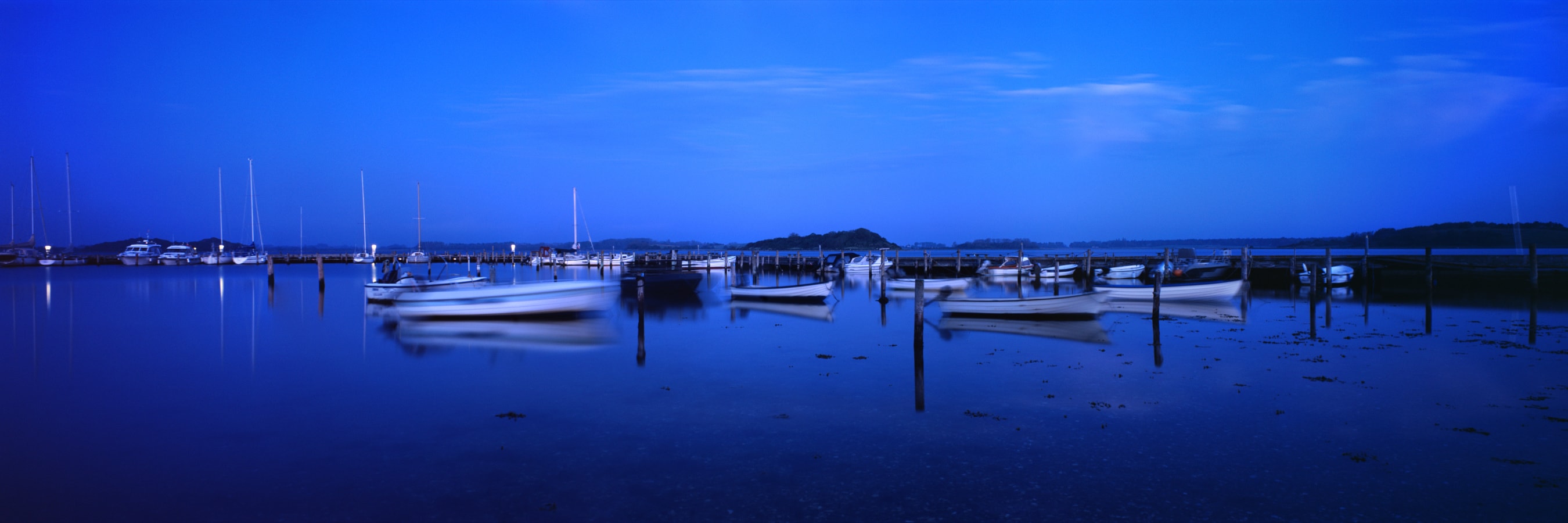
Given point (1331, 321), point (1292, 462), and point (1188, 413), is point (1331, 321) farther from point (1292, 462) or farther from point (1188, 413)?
point (1292, 462)

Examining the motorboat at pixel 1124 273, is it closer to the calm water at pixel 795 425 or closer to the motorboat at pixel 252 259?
the calm water at pixel 795 425

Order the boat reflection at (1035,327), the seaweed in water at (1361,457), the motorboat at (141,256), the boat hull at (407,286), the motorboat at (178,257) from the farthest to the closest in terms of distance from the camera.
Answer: the motorboat at (178,257) < the motorboat at (141,256) < the boat hull at (407,286) < the boat reflection at (1035,327) < the seaweed in water at (1361,457)

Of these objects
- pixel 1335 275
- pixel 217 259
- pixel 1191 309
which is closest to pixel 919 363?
pixel 1191 309

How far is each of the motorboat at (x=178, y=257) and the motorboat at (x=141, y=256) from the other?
605mm

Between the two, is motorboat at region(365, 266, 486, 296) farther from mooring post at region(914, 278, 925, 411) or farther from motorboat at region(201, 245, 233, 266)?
motorboat at region(201, 245, 233, 266)

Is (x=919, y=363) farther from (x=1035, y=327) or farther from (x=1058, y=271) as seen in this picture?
(x=1058, y=271)

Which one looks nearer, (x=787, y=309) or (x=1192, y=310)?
(x=1192, y=310)

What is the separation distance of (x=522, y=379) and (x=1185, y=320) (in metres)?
19.0

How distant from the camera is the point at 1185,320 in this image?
972 inches

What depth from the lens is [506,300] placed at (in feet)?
84.5

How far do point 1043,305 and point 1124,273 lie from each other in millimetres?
23787

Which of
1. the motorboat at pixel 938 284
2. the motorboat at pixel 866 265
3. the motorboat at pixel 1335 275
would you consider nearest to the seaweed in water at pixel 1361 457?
the motorboat at pixel 938 284

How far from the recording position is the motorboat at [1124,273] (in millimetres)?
45188

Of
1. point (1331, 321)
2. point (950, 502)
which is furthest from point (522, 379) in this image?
point (1331, 321)
